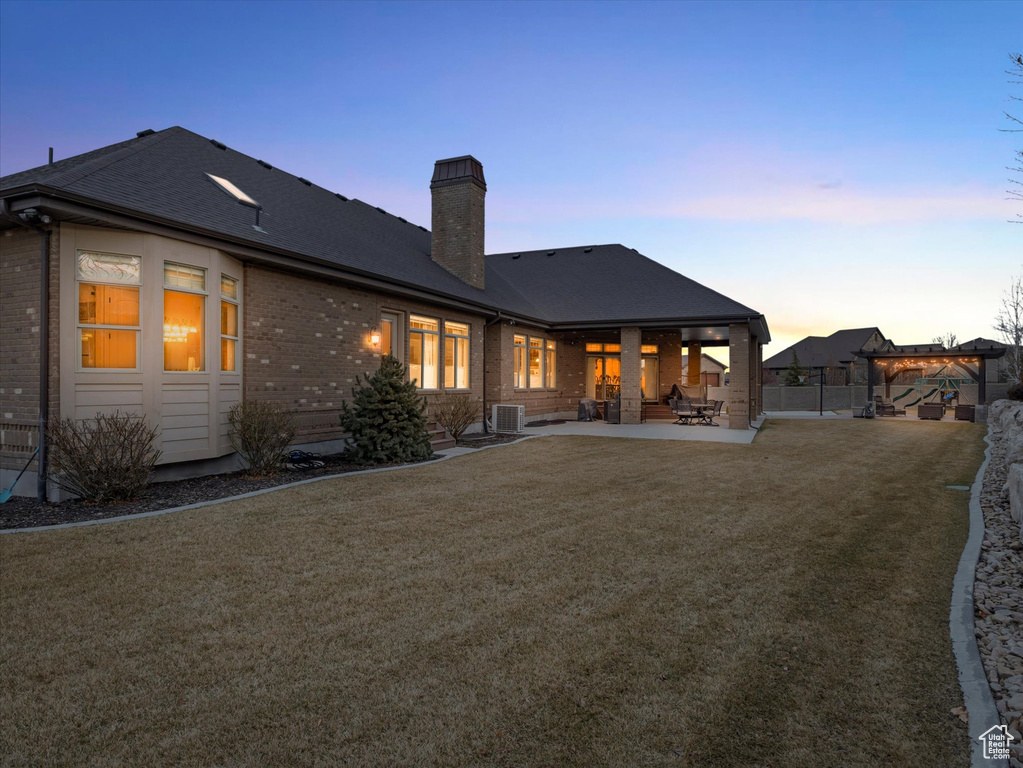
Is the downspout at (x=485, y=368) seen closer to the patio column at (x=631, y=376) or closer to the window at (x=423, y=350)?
the window at (x=423, y=350)

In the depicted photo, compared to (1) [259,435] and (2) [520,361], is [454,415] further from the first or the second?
(2) [520,361]

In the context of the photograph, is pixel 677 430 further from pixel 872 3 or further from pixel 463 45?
pixel 463 45

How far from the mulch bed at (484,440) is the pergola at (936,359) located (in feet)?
65.1

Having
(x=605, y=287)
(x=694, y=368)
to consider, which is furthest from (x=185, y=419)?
(x=694, y=368)

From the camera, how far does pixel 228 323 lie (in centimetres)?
909

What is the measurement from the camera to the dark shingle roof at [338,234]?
8250mm

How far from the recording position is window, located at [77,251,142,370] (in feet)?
23.9

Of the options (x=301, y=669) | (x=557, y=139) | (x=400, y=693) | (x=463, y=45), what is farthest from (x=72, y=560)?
(x=557, y=139)

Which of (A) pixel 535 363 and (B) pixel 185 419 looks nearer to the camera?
(B) pixel 185 419

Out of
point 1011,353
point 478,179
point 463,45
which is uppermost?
point 463,45

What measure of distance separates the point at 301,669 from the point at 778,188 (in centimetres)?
2140

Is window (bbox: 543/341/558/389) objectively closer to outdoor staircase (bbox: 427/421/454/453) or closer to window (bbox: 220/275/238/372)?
outdoor staircase (bbox: 427/421/454/453)

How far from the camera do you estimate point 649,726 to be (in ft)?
7.97

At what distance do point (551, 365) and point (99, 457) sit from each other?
1575cm
